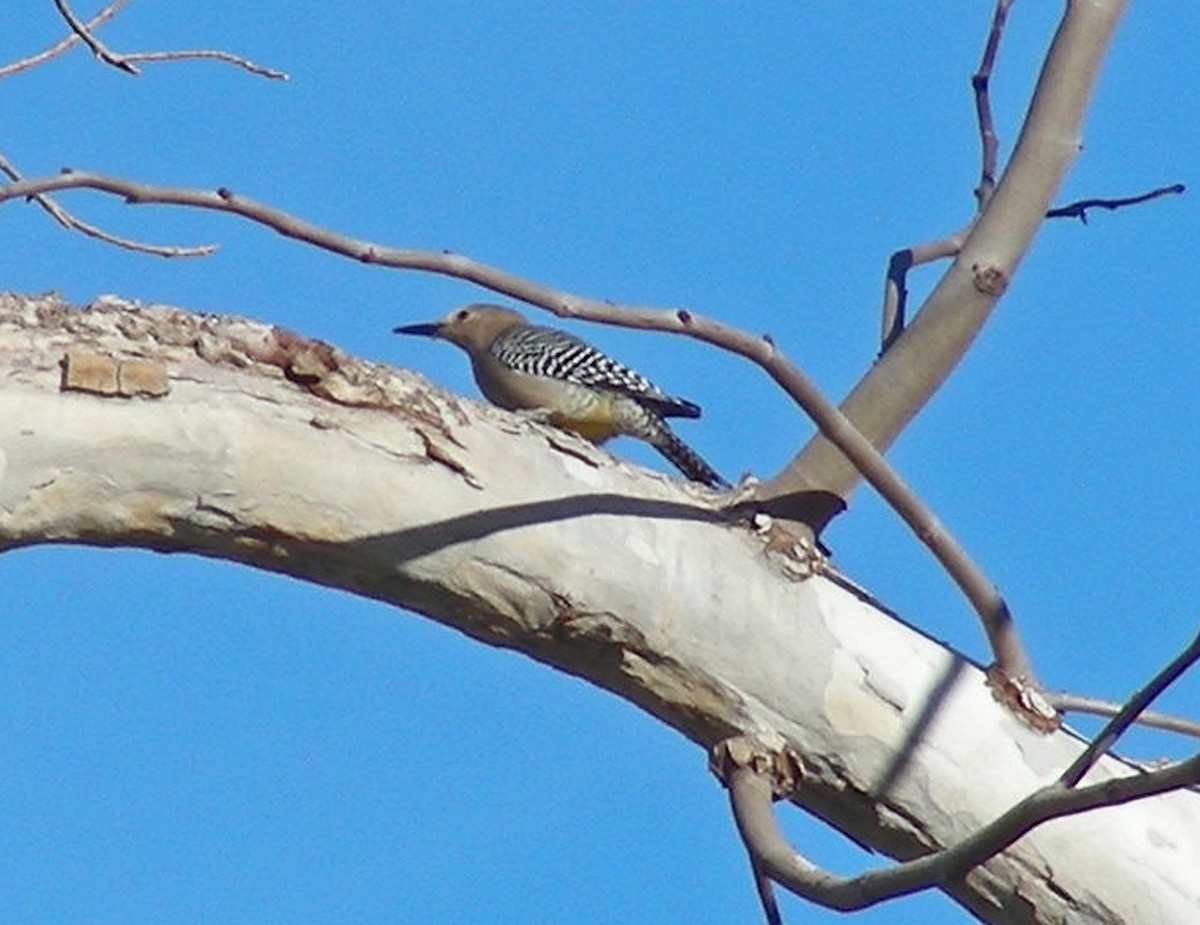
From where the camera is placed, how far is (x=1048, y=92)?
3.95 meters

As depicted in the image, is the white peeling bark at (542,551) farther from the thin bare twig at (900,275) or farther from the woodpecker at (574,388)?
the woodpecker at (574,388)

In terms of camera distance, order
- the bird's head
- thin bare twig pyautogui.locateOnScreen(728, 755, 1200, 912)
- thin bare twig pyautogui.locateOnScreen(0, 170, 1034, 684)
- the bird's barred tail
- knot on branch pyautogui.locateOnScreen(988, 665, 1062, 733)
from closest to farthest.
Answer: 1. thin bare twig pyautogui.locateOnScreen(728, 755, 1200, 912)
2. thin bare twig pyautogui.locateOnScreen(0, 170, 1034, 684)
3. knot on branch pyautogui.locateOnScreen(988, 665, 1062, 733)
4. the bird's barred tail
5. the bird's head

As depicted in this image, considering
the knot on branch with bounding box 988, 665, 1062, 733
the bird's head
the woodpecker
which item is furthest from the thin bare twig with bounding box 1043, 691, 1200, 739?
the bird's head

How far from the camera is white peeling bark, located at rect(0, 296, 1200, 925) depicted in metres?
3.23

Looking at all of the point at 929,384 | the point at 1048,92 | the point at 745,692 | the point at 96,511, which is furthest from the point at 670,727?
the point at 1048,92

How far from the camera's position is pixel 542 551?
136 inches

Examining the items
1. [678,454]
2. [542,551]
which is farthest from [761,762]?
[678,454]

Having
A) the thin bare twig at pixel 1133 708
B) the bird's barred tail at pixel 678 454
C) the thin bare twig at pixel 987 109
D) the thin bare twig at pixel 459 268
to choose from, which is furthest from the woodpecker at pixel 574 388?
the thin bare twig at pixel 1133 708

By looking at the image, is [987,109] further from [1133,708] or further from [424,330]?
[424,330]

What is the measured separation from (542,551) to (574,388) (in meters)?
4.63

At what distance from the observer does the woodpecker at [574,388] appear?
7.85m

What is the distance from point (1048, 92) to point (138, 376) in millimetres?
1631

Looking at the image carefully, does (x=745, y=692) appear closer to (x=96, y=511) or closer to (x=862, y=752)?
(x=862, y=752)

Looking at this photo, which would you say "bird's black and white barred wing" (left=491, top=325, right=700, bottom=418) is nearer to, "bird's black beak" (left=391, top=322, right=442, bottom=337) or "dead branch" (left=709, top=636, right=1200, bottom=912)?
"bird's black beak" (left=391, top=322, right=442, bottom=337)
